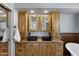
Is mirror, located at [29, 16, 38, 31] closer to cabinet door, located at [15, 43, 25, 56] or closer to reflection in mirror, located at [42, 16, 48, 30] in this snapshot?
reflection in mirror, located at [42, 16, 48, 30]

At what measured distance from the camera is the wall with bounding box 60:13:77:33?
6.70 m

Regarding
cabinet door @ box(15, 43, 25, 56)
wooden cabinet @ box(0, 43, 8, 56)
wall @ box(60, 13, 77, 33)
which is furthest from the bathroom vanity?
wooden cabinet @ box(0, 43, 8, 56)

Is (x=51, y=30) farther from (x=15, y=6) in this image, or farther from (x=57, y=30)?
(x=15, y=6)

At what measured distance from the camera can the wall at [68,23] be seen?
6.70m

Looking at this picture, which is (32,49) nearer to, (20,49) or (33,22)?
(20,49)

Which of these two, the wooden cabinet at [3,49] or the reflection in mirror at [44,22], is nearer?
the wooden cabinet at [3,49]

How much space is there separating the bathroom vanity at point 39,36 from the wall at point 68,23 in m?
0.72

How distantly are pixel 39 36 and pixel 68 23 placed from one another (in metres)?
1.50

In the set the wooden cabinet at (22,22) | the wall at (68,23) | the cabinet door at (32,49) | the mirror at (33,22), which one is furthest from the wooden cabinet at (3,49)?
the wall at (68,23)

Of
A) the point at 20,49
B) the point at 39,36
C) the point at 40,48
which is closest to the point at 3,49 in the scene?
the point at 20,49

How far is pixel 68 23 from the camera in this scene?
675cm

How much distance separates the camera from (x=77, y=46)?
4.73 meters

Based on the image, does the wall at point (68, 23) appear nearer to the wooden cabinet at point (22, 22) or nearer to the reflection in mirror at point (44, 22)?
the reflection in mirror at point (44, 22)

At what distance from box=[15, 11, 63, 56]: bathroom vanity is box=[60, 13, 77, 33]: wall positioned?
0.72 metres
